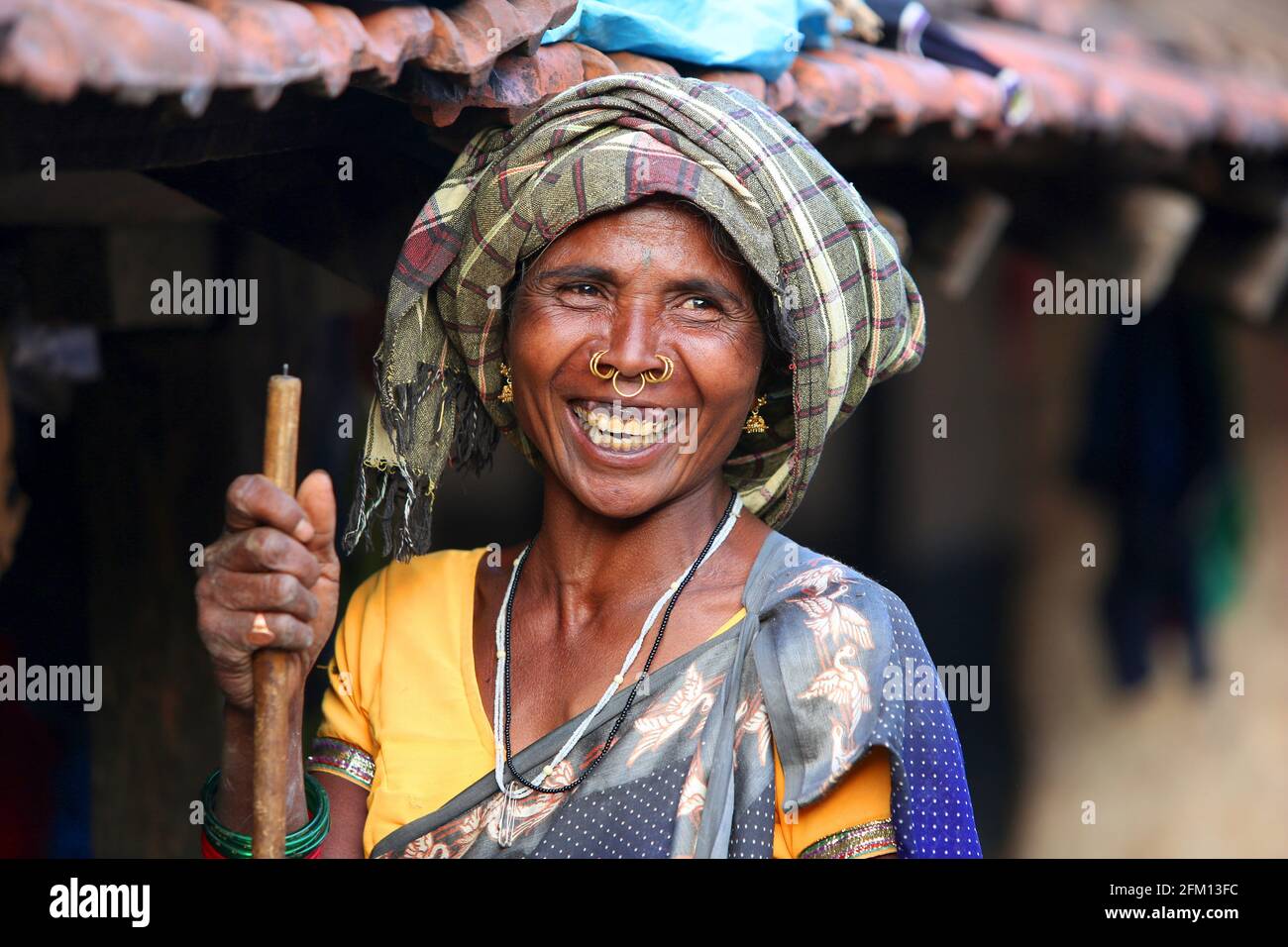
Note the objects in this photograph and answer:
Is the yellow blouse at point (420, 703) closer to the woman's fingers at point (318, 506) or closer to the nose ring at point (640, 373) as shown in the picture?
the nose ring at point (640, 373)

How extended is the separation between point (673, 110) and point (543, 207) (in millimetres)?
252

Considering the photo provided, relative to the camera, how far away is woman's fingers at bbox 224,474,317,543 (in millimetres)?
2061

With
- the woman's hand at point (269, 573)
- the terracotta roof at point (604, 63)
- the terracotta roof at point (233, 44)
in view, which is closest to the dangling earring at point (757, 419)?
the terracotta roof at point (604, 63)

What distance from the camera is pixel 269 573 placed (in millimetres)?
2111

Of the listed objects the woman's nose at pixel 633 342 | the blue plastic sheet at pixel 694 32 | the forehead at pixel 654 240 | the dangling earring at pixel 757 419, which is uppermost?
the blue plastic sheet at pixel 694 32

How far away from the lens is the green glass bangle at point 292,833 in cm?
239

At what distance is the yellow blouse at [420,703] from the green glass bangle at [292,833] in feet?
0.38

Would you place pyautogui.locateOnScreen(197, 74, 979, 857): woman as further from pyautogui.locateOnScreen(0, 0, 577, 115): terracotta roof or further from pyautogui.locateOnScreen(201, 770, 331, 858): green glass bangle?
pyautogui.locateOnScreen(0, 0, 577, 115): terracotta roof

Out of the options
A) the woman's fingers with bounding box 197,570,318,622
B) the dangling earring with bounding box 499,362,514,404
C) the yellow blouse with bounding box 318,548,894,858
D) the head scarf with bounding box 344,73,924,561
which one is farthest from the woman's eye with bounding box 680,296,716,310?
the woman's fingers with bounding box 197,570,318,622

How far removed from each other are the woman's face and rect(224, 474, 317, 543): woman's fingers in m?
0.56

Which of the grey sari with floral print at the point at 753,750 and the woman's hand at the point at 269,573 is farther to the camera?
the grey sari with floral print at the point at 753,750

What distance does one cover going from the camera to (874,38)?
11.8ft

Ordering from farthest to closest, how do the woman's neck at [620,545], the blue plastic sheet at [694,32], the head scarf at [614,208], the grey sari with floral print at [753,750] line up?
the blue plastic sheet at [694,32] → the woman's neck at [620,545] → the head scarf at [614,208] → the grey sari with floral print at [753,750]
